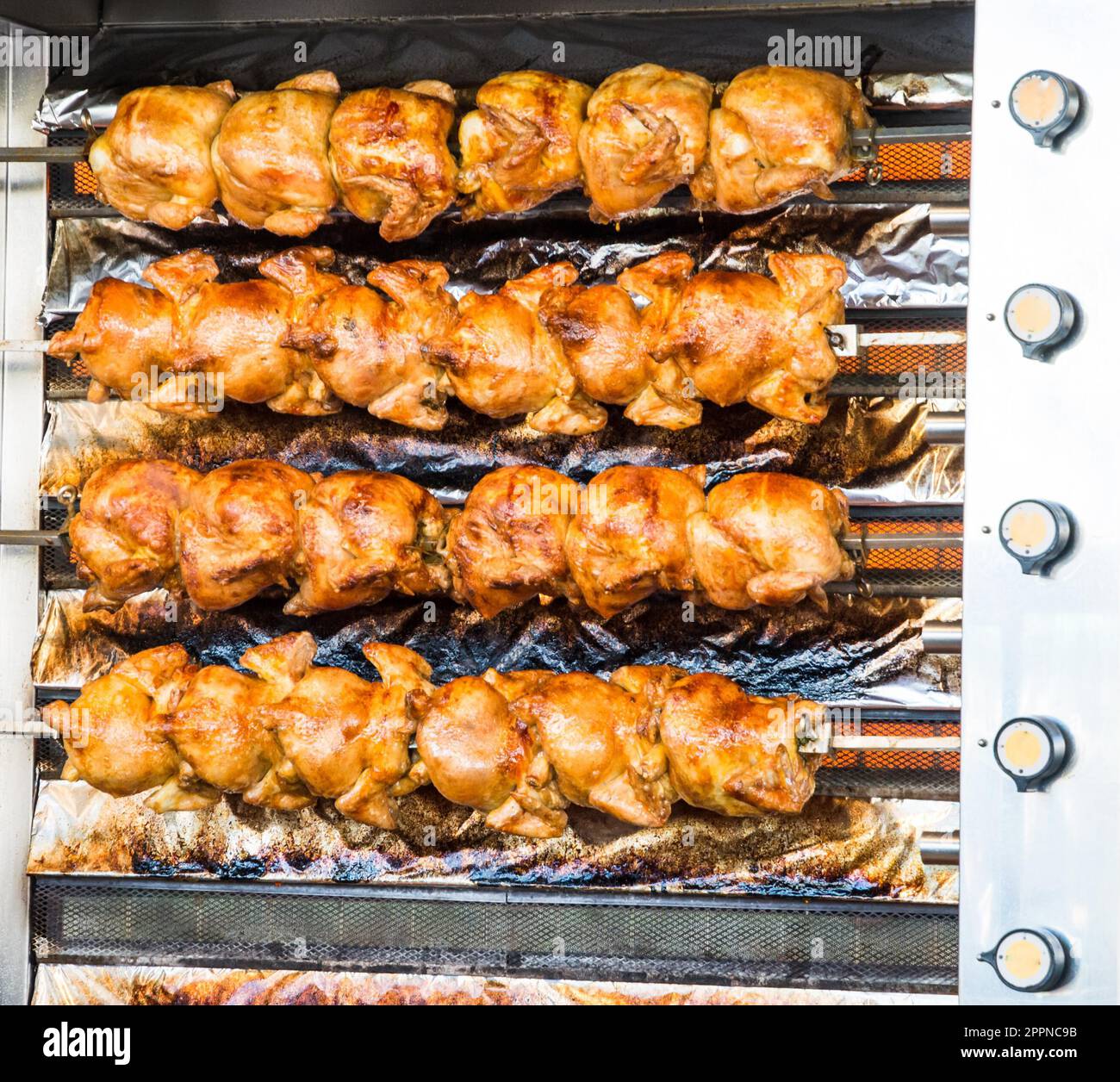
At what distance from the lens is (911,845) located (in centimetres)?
326

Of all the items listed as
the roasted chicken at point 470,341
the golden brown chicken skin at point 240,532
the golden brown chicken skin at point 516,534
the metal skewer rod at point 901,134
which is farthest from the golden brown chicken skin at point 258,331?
the metal skewer rod at point 901,134

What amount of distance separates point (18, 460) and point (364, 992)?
1.71 m

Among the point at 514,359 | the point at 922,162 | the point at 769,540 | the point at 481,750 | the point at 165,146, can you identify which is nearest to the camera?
the point at 769,540

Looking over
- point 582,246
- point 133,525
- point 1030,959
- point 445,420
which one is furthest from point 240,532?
point 1030,959

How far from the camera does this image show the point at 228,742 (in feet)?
9.97

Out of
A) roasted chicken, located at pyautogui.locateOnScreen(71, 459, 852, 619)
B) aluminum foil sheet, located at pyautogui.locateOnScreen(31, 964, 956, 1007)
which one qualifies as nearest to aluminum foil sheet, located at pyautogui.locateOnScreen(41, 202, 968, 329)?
roasted chicken, located at pyautogui.locateOnScreen(71, 459, 852, 619)

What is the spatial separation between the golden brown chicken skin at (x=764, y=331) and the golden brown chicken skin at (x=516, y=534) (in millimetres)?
Result: 394

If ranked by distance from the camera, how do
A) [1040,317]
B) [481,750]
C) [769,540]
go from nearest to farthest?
[1040,317] → [769,540] → [481,750]

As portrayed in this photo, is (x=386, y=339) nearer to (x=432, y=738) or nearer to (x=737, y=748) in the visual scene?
(x=432, y=738)

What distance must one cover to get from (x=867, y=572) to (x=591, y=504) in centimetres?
81

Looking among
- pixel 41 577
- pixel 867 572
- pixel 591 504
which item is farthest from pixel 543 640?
pixel 41 577

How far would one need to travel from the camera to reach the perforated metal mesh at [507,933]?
3.30 metres

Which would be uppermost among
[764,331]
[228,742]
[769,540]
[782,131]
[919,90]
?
[919,90]

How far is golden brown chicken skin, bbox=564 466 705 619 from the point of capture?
2871 mm
